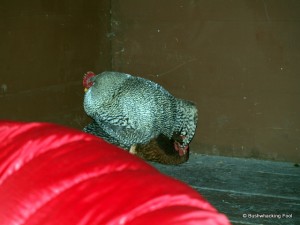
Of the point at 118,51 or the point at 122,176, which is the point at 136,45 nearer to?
the point at 118,51

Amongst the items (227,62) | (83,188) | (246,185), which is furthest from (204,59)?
(83,188)

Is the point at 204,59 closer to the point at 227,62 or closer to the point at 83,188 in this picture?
the point at 227,62

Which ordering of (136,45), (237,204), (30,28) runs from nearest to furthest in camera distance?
(237,204)
(30,28)
(136,45)

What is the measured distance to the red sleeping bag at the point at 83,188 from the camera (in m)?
0.63

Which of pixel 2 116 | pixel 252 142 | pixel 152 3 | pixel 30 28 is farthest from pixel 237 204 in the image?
pixel 152 3

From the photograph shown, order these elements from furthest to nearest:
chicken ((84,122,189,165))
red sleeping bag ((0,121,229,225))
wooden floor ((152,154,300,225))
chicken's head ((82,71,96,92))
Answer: chicken's head ((82,71,96,92)) → chicken ((84,122,189,165)) → wooden floor ((152,154,300,225)) → red sleeping bag ((0,121,229,225))

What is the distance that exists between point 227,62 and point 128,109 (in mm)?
949

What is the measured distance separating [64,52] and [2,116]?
709 millimetres

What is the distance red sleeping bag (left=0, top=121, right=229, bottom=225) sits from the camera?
2.06ft

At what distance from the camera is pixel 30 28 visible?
254 cm

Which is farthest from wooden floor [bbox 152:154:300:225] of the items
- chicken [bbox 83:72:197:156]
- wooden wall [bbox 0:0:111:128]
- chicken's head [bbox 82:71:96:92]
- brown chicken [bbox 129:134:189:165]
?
wooden wall [bbox 0:0:111:128]

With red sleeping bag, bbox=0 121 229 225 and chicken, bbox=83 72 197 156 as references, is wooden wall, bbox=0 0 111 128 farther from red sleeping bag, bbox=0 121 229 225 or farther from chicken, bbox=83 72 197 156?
red sleeping bag, bbox=0 121 229 225

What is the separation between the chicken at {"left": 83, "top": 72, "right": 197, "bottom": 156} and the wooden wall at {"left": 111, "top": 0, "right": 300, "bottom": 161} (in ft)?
1.38

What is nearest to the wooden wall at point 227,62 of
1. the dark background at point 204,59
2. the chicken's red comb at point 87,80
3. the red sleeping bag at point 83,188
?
the dark background at point 204,59
